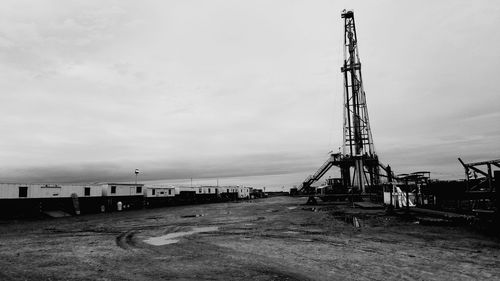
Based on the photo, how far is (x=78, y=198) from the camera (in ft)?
176

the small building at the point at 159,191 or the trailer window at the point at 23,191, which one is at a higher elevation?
the trailer window at the point at 23,191

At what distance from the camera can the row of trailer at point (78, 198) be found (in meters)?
44.2

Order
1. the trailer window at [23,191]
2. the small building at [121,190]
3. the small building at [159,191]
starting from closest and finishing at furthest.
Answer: the trailer window at [23,191] < the small building at [121,190] < the small building at [159,191]

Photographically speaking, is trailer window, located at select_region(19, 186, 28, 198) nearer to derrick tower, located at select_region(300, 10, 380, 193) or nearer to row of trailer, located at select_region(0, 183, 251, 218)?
row of trailer, located at select_region(0, 183, 251, 218)

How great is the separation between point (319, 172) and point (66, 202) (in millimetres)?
46658

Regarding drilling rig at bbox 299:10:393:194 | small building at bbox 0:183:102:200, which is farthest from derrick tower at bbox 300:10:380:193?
small building at bbox 0:183:102:200

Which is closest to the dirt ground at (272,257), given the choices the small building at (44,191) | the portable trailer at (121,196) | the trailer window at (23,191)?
the small building at (44,191)

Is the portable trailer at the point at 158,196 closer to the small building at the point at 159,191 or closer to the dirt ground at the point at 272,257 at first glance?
the small building at the point at 159,191

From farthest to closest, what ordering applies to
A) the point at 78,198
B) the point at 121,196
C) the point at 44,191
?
the point at 121,196, the point at 78,198, the point at 44,191

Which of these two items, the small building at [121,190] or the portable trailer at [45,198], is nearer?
the portable trailer at [45,198]

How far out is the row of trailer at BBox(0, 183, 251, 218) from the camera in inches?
1742

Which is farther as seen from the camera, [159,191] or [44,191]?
[159,191]

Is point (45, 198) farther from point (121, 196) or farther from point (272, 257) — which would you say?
point (272, 257)

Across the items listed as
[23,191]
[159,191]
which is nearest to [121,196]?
[159,191]
